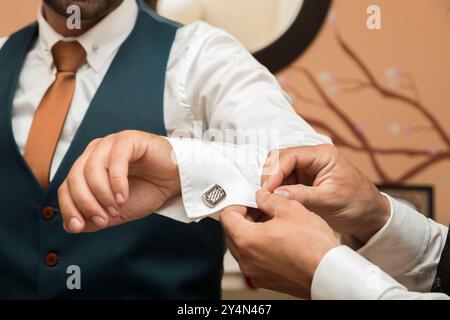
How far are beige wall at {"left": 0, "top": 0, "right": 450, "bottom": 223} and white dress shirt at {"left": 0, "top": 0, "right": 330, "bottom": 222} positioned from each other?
0.22 metres

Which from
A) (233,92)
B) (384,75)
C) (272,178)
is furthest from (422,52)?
(272,178)

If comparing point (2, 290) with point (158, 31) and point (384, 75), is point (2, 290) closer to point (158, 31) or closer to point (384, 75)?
point (158, 31)

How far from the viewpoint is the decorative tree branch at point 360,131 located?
0.95 m

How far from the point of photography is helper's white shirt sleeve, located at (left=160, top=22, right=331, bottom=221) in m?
0.52

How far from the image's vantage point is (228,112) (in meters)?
0.68

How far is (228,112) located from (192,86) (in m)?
0.07

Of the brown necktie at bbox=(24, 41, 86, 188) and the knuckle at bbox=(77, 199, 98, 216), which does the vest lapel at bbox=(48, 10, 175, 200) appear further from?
the knuckle at bbox=(77, 199, 98, 216)

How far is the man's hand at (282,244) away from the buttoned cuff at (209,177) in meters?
0.04

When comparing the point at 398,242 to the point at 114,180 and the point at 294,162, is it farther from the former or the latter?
the point at 114,180

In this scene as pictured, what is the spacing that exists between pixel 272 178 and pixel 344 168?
7 cm

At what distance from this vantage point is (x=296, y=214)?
0.43 meters

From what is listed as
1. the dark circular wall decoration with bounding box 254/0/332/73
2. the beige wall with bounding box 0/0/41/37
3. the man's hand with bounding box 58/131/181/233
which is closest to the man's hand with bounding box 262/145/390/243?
the man's hand with bounding box 58/131/181/233


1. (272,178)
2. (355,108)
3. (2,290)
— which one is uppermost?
(272,178)
